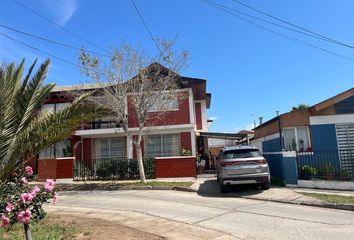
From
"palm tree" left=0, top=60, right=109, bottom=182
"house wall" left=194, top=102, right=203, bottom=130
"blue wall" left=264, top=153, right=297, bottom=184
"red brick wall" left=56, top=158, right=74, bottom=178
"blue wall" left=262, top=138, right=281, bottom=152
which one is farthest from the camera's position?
"house wall" left=194, top=102, right=203, bottom=130

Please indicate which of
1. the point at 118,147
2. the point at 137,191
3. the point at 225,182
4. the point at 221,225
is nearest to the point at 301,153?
the point at 225,182

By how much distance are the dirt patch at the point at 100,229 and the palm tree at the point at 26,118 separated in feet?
6.86

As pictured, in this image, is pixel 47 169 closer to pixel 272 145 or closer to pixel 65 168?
pixel 65 168

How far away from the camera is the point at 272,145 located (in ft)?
79.5

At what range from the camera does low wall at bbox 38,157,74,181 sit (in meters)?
22.2

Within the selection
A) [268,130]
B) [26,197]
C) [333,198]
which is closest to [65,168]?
[268,130]

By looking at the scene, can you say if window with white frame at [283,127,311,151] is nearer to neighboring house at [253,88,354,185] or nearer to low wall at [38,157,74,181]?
neighboring house at [253,88,354,185]

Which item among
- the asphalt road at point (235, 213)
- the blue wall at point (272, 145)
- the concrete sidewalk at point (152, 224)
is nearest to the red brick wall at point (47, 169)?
the asphalt road at point (235, 213)

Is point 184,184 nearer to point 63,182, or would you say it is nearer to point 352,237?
point 63,182

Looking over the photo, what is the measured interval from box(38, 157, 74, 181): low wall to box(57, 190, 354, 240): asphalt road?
5.83m

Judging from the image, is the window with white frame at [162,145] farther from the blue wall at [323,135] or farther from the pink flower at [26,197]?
the pink flower at [26,197]

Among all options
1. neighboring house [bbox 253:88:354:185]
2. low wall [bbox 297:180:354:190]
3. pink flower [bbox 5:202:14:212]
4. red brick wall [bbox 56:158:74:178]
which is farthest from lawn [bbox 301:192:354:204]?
red brick wall [bbox 56:158:74:178]

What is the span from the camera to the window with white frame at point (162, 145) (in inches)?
968

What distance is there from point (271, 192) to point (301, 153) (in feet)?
10.8
